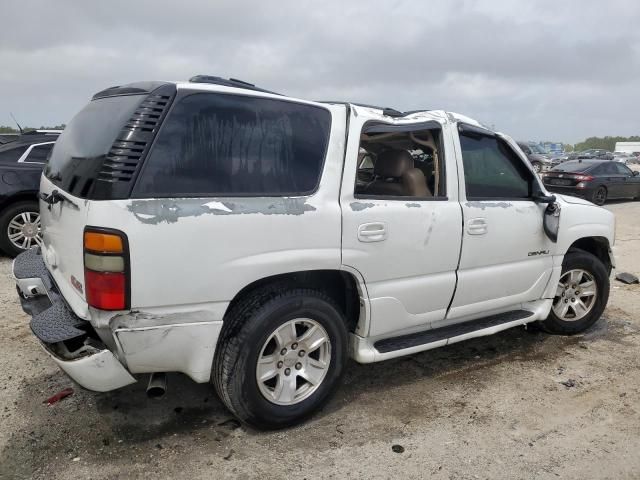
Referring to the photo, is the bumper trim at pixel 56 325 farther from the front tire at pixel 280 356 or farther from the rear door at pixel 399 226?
the rear door at pixel 399 226

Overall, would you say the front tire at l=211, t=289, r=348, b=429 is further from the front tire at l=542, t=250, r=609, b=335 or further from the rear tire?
the rear tire

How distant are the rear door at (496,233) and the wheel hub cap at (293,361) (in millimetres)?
1069

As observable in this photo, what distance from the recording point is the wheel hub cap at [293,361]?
9.68 feet

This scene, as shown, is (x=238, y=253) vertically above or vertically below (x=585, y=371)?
above

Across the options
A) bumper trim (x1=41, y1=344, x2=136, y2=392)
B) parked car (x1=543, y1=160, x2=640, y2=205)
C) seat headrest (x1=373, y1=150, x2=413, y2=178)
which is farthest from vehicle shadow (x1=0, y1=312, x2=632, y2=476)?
parked car (x1=543, y1=160, x2=640, y2=205)

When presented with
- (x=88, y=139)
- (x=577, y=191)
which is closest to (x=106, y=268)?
(x=88, y=139)

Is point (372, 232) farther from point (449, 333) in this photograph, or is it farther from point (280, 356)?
Result: point (449, 333)

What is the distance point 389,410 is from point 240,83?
2209 millimetres

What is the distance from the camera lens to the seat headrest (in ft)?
12.1

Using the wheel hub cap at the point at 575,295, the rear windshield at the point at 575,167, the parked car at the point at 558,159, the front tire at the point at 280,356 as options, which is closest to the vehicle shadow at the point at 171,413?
the front tire at the point at 280,356

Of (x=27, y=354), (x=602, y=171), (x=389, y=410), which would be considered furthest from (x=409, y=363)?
(x=602, y=171)

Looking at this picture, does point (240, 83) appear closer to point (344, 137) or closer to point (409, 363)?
point (344, 137)

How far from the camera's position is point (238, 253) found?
8.71ft

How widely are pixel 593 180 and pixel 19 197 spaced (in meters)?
15.1
